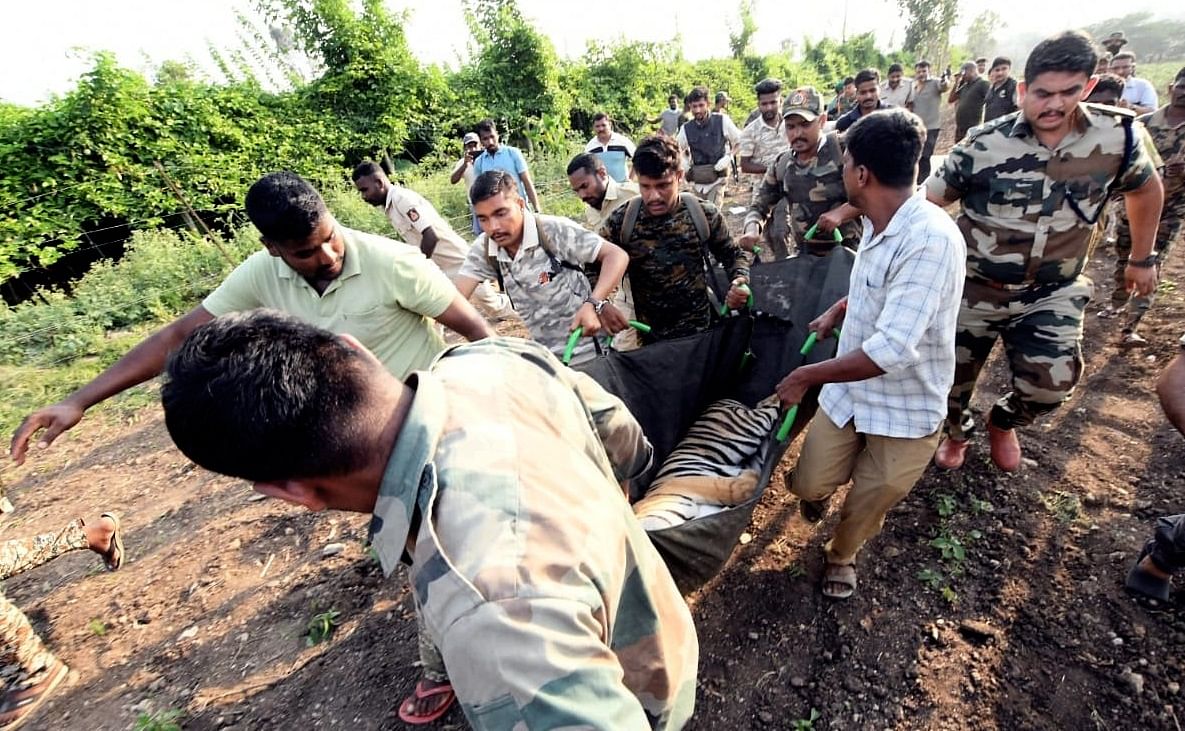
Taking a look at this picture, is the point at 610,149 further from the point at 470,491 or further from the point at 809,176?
the point at 470,491

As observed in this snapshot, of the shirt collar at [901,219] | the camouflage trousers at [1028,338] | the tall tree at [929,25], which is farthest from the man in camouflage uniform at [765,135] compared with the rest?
the tall tree at [929,25]

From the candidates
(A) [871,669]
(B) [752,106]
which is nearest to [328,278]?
(A) [871,669]

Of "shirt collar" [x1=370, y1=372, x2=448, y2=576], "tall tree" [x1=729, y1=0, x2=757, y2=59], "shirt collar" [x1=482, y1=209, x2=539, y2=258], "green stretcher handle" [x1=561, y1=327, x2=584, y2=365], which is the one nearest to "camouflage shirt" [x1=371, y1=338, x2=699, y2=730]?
"shirt collar" [x1=370, y1=372, x2=448, y2=576]

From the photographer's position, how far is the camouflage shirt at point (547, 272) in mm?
2611

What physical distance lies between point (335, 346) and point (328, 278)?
127cm

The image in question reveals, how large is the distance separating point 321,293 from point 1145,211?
3330 millimetres

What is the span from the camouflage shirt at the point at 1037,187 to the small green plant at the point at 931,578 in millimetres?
1261

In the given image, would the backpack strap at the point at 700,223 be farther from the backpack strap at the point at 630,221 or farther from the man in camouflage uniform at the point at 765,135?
the man in camouflage uniform at the point at 765,135

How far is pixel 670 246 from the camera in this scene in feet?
9.27

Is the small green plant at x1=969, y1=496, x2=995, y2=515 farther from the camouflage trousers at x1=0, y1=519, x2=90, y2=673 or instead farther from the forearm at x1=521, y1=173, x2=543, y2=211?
the forearm at x1=521, y1=173, x2=543, y2=211

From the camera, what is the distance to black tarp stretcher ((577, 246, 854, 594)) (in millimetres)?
2436

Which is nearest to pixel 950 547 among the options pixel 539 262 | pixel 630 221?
pixel 630 221

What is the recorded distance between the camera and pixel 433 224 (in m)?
4.24

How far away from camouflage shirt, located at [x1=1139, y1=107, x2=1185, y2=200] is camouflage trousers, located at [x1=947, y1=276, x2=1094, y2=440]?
2.37m
